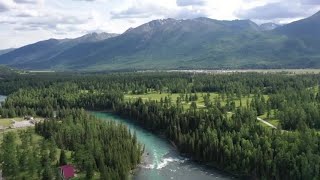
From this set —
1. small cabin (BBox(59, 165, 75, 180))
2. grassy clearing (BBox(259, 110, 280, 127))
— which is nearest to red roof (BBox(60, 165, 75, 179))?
small cabin (BBox(59, 165, 75, 180))

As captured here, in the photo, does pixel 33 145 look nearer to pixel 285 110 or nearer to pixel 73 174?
pixel 73 174

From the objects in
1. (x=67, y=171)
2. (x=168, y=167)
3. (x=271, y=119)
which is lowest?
(x=168, y=167)

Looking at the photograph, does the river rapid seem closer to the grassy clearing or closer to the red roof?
the red roof

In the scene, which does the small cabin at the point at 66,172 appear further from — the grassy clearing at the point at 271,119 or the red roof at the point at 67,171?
the grassy clearing at the point at 271,119

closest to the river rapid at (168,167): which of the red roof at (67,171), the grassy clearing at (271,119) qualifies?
the red roof at (67,171)

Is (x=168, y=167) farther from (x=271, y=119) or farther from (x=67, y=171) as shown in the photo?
(x=271, y=119)

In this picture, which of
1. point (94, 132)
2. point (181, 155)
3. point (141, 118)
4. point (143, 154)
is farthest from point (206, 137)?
point (141, 118)

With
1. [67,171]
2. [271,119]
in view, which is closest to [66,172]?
[67,171]
